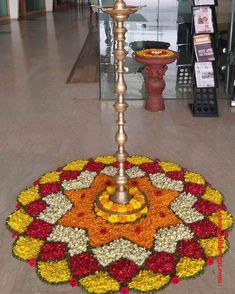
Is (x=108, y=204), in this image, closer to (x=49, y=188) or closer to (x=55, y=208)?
(x=55, y=208)

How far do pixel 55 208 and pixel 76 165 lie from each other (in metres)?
0.65

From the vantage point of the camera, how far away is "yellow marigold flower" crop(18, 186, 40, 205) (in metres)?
2.70

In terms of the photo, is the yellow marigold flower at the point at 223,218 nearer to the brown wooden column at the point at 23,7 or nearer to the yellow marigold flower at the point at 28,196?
the yellow marigold flower at the point at 28,196

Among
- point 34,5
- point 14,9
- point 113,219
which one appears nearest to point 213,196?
point 113,219

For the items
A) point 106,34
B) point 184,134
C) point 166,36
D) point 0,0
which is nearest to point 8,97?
point 106,34

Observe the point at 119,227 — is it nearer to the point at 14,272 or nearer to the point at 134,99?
the point at 14,272

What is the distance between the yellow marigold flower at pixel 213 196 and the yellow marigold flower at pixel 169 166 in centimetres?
38

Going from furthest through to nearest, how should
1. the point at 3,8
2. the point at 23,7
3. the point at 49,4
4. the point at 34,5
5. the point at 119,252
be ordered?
the point at 49,4 → the point at 34,5 → the point at 23,7 → the point at 3,8 → the point at 119,252

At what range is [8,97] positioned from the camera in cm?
526

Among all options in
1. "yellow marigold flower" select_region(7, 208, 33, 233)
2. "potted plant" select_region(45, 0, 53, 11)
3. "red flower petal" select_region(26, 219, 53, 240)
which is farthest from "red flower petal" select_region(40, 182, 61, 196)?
"potted plant" select_region(45, 0, 53, 11)

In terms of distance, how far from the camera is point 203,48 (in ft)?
14.4

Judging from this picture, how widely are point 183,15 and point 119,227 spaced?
3.46 m

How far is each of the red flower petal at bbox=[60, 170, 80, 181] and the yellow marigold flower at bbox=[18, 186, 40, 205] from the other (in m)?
0.25

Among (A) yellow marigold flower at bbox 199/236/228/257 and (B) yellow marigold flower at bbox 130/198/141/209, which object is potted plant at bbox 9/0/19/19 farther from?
(A) yellow marigold flower at bbox 199/236/228/257
